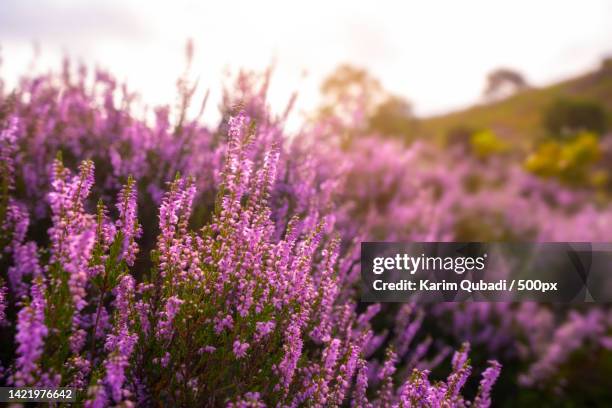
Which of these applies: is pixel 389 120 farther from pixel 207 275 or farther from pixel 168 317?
pixel 168 317

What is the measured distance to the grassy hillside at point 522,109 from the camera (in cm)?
3806

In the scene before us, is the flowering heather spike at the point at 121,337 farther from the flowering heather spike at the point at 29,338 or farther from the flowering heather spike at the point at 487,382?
the flowering heather spike at the point at 487,382

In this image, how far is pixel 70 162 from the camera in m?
4.29

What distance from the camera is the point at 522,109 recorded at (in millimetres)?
44812

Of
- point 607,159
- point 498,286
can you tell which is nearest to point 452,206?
point 498,286

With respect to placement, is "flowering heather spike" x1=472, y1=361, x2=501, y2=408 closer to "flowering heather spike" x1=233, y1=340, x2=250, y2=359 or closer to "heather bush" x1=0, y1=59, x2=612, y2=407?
Answer: "heather bush" x1=0, y1=59, x2=612, y2=407

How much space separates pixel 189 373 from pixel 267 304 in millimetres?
417

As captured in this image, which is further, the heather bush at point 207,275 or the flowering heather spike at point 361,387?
the flowering heather spike at point 361,387

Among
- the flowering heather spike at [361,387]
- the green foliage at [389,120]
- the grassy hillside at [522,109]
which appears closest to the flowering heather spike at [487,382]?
the flowering heather spike at [361,387]

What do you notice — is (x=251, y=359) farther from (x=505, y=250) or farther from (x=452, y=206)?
(x=452, y=206)

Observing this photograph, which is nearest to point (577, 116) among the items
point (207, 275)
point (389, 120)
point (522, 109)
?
point (389, 120)

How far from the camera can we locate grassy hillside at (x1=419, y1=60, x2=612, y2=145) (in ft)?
125

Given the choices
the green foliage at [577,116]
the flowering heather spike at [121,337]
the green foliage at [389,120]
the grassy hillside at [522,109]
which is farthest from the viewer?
the grassy hillside at [522,109]

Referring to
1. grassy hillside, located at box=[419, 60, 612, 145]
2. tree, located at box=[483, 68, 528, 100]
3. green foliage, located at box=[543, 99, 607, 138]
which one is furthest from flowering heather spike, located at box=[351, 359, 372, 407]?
tree, located at box=[483, 68, 528, 100]
